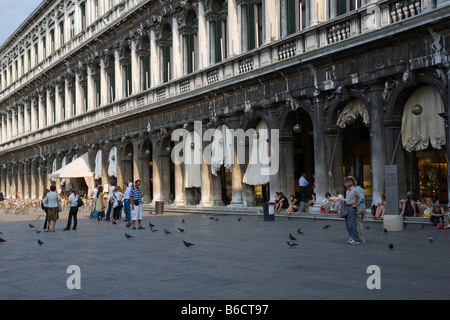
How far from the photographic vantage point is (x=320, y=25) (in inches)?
818

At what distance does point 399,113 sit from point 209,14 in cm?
1266

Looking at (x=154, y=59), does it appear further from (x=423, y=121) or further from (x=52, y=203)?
(x=423, y=121)

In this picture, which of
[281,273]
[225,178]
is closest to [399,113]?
[281,273]

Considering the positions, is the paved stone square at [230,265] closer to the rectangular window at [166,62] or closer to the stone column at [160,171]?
the stone column at [160,171]

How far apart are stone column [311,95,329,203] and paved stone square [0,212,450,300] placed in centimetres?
456

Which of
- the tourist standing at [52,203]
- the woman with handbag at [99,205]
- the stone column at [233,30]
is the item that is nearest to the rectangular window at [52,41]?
the stone column at [233,30]

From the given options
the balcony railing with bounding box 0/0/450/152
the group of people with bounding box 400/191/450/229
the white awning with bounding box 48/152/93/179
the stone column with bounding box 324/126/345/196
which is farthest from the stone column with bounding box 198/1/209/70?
the group of people with bounding box 400/191/450/229

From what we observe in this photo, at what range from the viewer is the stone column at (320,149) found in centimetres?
2119

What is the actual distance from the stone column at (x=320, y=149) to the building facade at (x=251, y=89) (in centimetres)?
5

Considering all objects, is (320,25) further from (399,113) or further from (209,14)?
(209,14)

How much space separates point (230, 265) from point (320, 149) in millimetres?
11910

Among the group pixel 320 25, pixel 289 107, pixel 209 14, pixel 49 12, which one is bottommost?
pixel 289 107

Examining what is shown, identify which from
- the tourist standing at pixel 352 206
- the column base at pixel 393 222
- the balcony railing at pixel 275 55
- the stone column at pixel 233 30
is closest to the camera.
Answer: the tourist standing at pixel 352 206

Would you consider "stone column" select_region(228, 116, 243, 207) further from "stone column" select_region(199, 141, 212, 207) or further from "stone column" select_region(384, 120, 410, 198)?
"stone column" select_region(384, 120, 410, 198)
